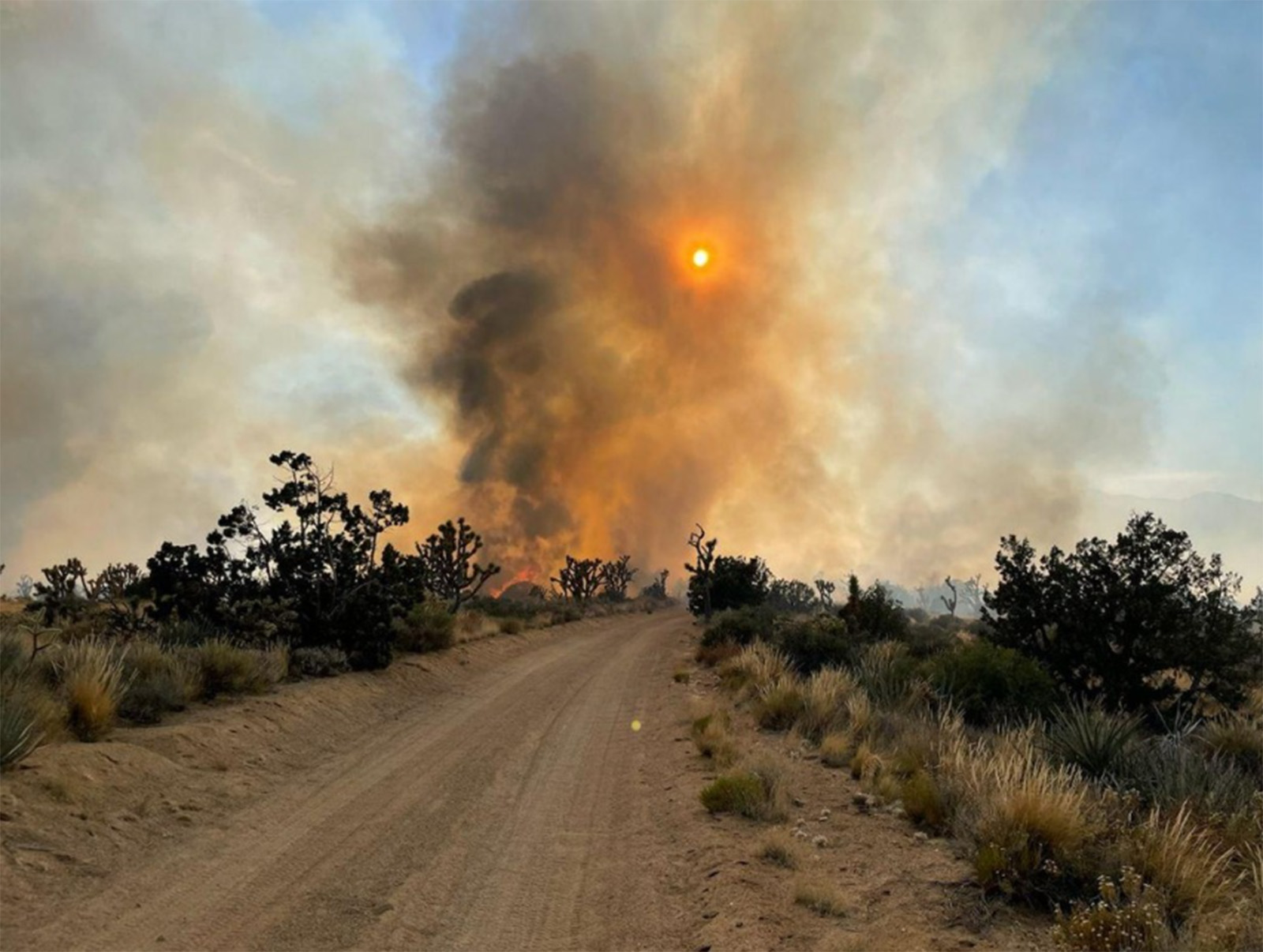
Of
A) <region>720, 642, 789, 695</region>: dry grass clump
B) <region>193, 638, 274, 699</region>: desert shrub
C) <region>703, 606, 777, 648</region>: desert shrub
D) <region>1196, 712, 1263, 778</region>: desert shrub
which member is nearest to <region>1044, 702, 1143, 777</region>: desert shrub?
<region>1196, 712, 1263, 778</region>: desert shrub

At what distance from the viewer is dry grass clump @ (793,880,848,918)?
6.42 meters

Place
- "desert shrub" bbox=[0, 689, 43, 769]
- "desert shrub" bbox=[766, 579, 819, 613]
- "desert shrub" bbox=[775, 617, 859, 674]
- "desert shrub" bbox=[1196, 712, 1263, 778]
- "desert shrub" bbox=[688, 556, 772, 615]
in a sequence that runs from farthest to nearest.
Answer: "desert shrub" bbox=[766, 579, 819, 613] → "desert shrub" bbox=[688, 556, 772, 615] → "desert shrub" bbox=[775, 617, 859, 674] → "desert shrub" bbox=[1196, 712, 1263, 778] → "desert shrub" bbox=[0, 689, 43, 769]

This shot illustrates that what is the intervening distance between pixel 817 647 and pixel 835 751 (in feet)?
34.1

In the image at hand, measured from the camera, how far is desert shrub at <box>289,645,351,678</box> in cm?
1653

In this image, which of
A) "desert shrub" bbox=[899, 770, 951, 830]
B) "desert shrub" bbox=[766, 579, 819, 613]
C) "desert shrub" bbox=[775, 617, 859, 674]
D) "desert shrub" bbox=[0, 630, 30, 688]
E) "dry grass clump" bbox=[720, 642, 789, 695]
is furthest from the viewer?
"desert shrub" bbox=[766, 579, 819, 613]

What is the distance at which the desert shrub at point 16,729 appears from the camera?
7641 mm

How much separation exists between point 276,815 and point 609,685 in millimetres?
13335

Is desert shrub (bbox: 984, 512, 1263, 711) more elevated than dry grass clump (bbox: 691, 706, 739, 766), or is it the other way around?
desert shrub (bbox: 984, 512, 1263, 711)

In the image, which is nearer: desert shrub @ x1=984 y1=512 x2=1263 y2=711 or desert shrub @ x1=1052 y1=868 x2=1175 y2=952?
desert shrub @ x1=1052 y1=868 x2=1175 y2=952

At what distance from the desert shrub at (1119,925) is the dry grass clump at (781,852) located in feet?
8.47

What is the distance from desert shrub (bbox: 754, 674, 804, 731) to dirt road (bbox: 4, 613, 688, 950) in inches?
99.7

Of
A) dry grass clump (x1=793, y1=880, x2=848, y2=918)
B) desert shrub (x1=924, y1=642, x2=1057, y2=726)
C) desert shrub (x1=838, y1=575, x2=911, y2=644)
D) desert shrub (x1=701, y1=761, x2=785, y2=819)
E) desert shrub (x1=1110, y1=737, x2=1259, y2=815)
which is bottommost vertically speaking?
dry grass clump (x1=793, y1=880, x2=848, y2=918)

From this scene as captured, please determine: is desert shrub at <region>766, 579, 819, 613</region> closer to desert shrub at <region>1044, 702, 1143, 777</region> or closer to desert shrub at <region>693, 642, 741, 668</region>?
desert shrub at <region>693, 642, 741, 668</region>

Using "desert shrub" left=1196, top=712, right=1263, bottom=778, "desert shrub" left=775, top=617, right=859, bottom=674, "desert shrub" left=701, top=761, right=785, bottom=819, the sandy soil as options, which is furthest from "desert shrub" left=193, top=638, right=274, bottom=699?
"desert shrub" left=1196, top=712, right=1263, bottom=778
